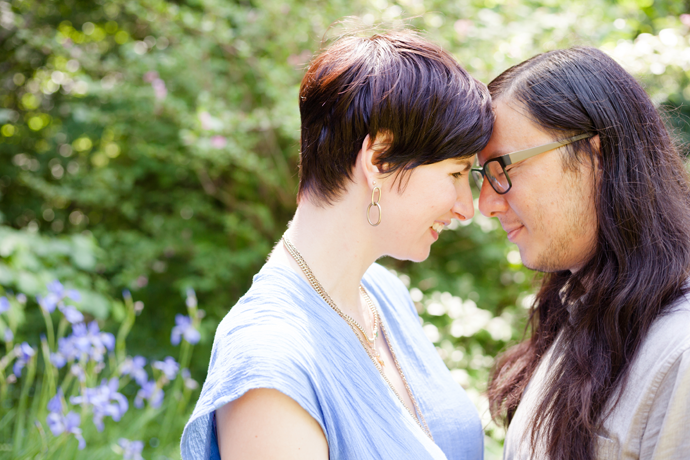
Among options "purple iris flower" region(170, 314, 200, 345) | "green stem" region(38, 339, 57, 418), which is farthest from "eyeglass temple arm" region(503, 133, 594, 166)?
"green stem" region(38, 339, 57, 418)

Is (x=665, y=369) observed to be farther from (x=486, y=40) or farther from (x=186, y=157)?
(x=186, y=157)

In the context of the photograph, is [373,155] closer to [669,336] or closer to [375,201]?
[375,201]

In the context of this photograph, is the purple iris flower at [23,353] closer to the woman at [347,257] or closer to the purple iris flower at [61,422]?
the purple iris flower at [61,422]

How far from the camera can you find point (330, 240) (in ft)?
4.79

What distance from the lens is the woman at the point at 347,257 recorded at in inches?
44.3

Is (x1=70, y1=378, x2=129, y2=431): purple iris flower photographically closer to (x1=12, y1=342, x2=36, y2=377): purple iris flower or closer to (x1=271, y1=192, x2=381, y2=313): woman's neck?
(x1=12, y1=342, x2=36, y2=377): purple iris flower

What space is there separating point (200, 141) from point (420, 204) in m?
2.38

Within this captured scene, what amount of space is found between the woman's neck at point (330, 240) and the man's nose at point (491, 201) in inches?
18.0

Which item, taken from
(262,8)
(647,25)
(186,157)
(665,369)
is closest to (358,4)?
(262,8)

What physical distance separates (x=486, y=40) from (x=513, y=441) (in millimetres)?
2795

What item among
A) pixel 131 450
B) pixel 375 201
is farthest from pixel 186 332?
pixel 375 201

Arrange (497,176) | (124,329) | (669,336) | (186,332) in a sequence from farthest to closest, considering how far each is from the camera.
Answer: (124,329) < (186,332) < (497,176) < (669,336)

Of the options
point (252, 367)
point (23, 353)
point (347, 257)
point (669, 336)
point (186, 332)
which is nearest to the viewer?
point (252, 367)

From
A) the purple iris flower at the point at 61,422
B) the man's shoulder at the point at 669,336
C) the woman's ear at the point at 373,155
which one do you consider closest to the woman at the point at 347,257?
the woman's ear at the point at 373,155
